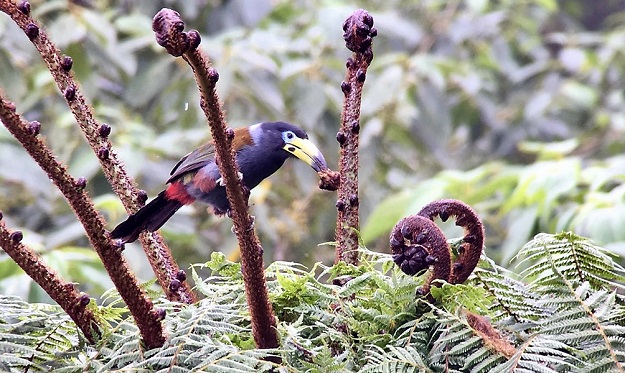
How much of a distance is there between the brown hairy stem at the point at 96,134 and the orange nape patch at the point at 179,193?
0.59m

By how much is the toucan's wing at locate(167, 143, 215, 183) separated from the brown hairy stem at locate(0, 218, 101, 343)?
93 cm

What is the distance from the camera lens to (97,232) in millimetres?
833

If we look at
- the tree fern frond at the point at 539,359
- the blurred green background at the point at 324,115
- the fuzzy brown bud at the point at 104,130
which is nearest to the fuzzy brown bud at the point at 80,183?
the fuzzy brown bud at the point at 104,130

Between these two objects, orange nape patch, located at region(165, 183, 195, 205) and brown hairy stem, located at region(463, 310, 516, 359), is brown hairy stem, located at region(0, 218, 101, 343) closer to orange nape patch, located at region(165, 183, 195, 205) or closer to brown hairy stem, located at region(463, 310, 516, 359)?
brown hairy stem, located at region(463, 310, 516, 359)

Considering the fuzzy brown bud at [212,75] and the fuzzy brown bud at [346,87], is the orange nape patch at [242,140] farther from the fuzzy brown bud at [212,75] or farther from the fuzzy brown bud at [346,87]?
the fuzzy brown bud at [212,75]

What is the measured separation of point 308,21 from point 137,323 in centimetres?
364

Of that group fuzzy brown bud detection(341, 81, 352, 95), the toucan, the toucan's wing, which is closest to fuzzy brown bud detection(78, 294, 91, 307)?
fuzzy brown bud detection(341, 81, 352, 95)

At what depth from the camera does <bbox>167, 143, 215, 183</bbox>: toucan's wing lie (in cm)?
181

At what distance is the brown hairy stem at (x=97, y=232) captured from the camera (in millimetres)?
815

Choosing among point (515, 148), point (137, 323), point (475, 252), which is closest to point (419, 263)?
point (475, 252)

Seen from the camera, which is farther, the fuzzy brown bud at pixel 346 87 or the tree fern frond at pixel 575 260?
the fuzzy brown bud at pixel 346 87

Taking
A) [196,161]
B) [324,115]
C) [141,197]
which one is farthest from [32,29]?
[324,115]

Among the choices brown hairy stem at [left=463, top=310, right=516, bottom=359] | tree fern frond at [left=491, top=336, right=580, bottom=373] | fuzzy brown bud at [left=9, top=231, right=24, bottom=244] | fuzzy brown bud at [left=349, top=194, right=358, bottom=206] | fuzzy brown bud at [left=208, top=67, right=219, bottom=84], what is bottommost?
tree fern frond at [left=491, top=336, right=580, bottom=373]

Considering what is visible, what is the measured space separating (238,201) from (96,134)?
0.20 meters
